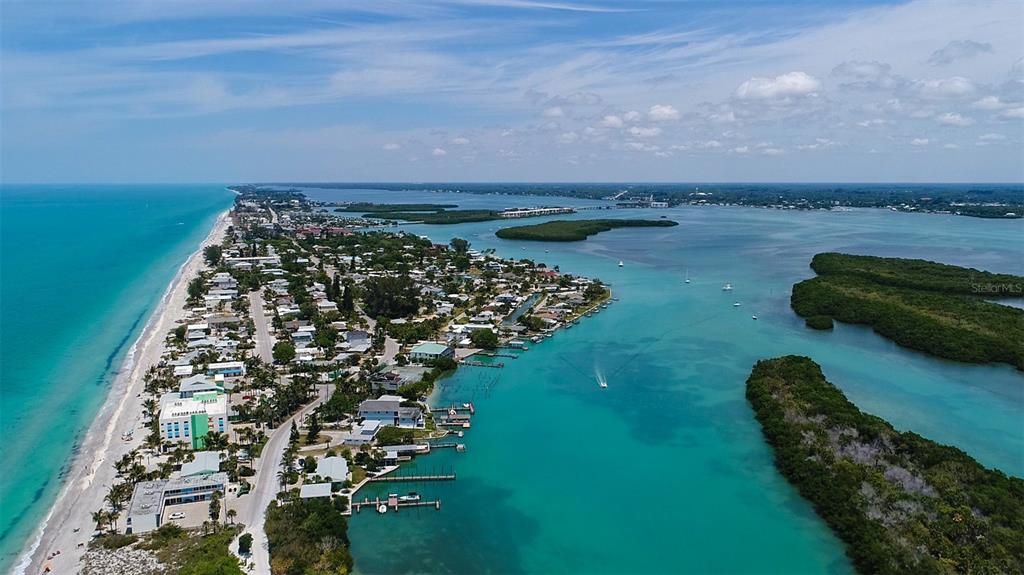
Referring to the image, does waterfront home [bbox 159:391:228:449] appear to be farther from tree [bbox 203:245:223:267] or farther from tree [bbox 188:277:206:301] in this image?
tree [bbox 203:245:223:267]

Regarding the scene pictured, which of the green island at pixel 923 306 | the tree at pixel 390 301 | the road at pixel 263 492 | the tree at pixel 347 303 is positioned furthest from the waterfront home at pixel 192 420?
the green island at pixel 923 306

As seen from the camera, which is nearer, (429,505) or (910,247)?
(429,505)

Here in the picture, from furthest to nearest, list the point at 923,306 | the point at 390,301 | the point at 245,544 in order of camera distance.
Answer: the point at 390,301 < the point at 923,306 < the point at 245,544

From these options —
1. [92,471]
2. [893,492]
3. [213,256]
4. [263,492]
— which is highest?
[213,256]

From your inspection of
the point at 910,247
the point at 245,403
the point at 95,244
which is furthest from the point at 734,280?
the point at 95,244

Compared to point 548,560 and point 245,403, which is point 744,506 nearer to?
point 548,560

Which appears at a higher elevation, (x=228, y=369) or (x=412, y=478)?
(x=228, y=369)

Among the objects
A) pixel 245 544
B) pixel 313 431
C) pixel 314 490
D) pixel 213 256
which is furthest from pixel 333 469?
pixel 213 256

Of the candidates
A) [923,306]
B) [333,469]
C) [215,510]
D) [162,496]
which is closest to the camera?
[215,510]

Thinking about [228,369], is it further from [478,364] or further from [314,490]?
[314,490]
